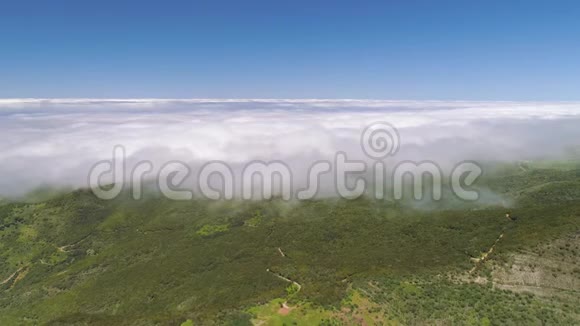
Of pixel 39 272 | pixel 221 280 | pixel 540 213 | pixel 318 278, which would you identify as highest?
pixel 540 213

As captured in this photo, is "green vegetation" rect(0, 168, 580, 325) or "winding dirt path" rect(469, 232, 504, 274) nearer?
"green vegetation" rect(0, 168, 580, 325)

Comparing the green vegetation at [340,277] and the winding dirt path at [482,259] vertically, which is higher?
the winding dirt path at [482,259]

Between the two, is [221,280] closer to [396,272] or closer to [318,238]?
[318,238]

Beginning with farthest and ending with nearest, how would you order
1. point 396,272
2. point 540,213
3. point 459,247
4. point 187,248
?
point 187,248 → point 540,213 → point 459,247 → point 396,272

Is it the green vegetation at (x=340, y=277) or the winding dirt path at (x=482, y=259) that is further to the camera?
the winding dirt path at (x=482, y=259)

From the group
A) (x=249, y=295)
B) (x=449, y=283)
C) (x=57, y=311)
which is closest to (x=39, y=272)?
(x=57, y=311)

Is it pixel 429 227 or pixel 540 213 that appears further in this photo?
pixel 429 227

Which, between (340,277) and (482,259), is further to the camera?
(340,277)

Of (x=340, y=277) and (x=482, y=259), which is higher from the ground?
(x=482, y=259)

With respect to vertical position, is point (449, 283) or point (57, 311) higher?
point (449, 283)

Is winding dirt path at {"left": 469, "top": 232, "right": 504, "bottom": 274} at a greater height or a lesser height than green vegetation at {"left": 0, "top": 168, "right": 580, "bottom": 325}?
greater

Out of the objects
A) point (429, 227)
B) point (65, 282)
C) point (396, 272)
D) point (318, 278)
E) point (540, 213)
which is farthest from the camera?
point (65, 282)
